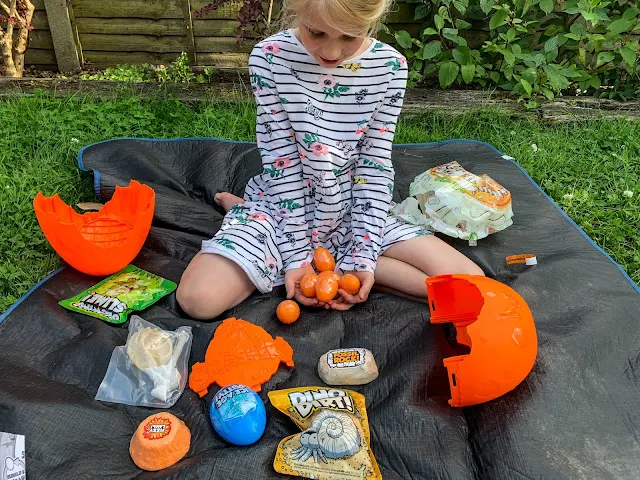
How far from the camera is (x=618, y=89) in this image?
146 inches

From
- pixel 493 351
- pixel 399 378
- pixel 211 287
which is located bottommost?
pixel 399 378

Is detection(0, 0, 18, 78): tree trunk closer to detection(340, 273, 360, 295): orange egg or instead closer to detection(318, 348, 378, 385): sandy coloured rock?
detection(340, 273, 360, 295): orange egg

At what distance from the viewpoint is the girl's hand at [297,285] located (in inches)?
75.9

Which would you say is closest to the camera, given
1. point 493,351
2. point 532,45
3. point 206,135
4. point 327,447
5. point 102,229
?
point 327,447

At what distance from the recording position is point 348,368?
5.35 feet

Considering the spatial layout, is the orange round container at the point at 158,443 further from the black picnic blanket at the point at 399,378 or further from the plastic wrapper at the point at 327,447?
the plastic wrapper at the point at 327,447

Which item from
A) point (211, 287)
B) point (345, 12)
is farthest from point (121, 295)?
point (345, 12)

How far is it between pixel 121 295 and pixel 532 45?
10.3 feet

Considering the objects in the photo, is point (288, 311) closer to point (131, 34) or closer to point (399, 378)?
point (399, 378)

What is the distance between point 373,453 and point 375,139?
1.11 metres

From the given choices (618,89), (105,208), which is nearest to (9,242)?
(105,208)

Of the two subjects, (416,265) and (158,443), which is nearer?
(158,443)

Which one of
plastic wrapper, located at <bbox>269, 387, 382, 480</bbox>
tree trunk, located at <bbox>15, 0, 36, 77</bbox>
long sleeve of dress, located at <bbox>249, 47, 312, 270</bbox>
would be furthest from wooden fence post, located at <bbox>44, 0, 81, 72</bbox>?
plastic wrapper, located at <bbox>269, 387, 382, 480</bbox>

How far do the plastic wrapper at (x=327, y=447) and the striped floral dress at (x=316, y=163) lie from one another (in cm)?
61
